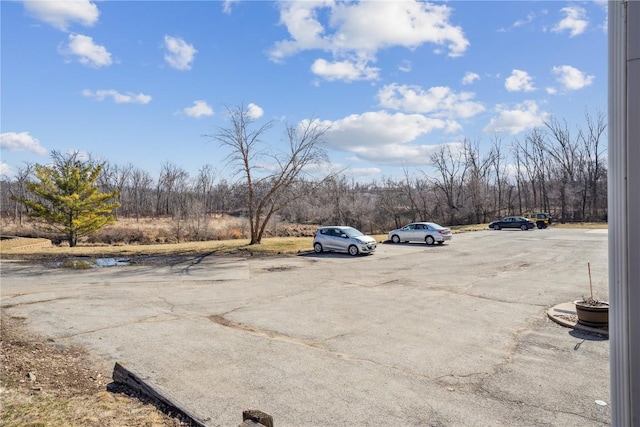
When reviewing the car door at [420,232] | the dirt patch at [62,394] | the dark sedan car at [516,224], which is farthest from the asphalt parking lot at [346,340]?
the dark sedan car at [516,224]

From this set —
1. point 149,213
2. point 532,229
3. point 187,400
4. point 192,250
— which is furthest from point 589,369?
point 149,213

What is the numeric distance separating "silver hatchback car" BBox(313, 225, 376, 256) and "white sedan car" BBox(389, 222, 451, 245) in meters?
5.72

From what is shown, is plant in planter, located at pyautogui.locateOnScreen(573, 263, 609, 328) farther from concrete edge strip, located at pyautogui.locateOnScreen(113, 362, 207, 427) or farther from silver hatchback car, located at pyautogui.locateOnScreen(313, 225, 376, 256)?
silver hatchback car, located at pyautogui.locateOnScreen(313, 225, 376, 256)

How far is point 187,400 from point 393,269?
42.9ft

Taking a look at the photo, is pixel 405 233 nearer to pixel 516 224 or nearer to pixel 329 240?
pixel 329 240

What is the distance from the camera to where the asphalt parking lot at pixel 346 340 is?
5.02m

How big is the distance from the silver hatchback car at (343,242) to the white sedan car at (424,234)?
5.72m

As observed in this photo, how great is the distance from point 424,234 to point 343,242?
7.26 metres

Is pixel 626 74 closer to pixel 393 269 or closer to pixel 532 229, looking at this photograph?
pixel 393 269

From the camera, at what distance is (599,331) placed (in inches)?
308

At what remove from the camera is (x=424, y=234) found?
27500 millimetres

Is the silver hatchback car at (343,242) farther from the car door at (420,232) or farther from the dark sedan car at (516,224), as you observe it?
the dark sedan car at (516,224)

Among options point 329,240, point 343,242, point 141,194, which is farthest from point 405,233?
point 141,194

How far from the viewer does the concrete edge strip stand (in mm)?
4513
